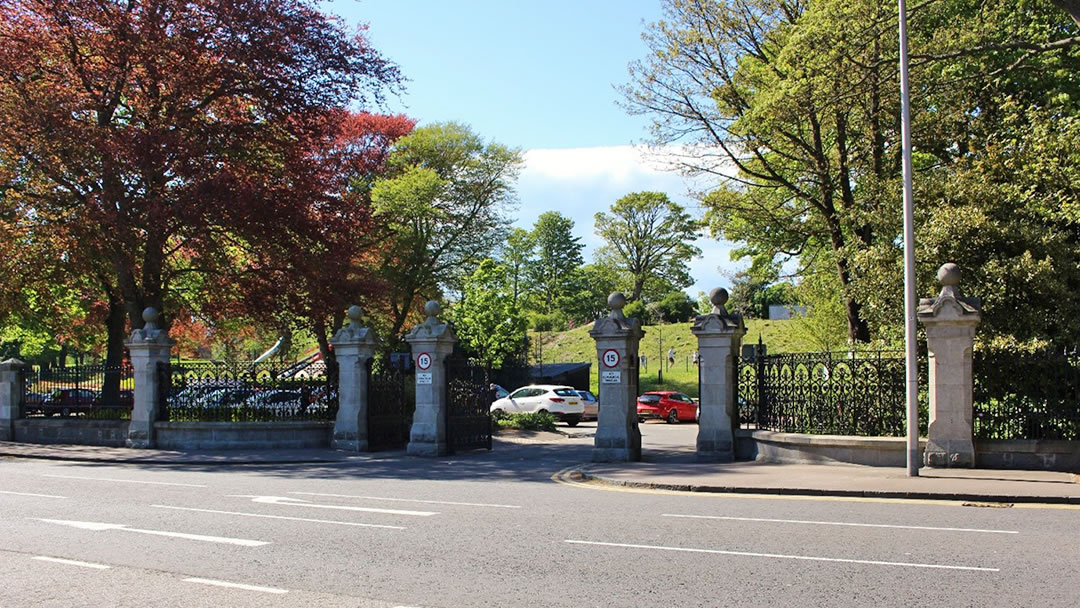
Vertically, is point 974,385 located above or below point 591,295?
below

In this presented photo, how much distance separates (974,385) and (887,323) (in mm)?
5133

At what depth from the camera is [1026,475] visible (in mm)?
14047

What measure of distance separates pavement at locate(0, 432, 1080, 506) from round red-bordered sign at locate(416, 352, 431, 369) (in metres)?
2.02

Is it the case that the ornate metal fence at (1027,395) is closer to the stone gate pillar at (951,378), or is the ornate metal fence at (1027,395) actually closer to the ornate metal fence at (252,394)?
the stone gate pillar at (951,378)

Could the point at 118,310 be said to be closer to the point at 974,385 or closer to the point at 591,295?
the point at 974,385

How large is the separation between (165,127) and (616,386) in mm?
13354

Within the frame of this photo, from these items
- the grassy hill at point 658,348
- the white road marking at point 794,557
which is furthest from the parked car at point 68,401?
the grassy hill at point 658,348

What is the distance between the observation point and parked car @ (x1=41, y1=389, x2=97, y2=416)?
25.3 metres

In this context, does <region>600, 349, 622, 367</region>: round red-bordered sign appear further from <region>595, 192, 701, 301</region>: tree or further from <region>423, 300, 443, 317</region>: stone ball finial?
<region>595, 192, 701, 301</region>: tree

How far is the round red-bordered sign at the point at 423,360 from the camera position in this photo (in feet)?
68.1

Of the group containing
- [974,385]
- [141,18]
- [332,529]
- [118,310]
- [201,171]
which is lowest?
[332,529]

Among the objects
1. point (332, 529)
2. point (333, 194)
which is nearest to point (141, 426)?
point (333, 194)

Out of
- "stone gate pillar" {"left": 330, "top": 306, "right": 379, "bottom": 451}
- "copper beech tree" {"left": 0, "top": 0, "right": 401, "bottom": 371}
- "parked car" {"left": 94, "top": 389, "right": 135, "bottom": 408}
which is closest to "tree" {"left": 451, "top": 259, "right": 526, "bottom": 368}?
"copper beech tree" {"left": 0, "top": 0, "right": 401, "bottom": 371}

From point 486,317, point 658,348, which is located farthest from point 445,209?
point 658,348
